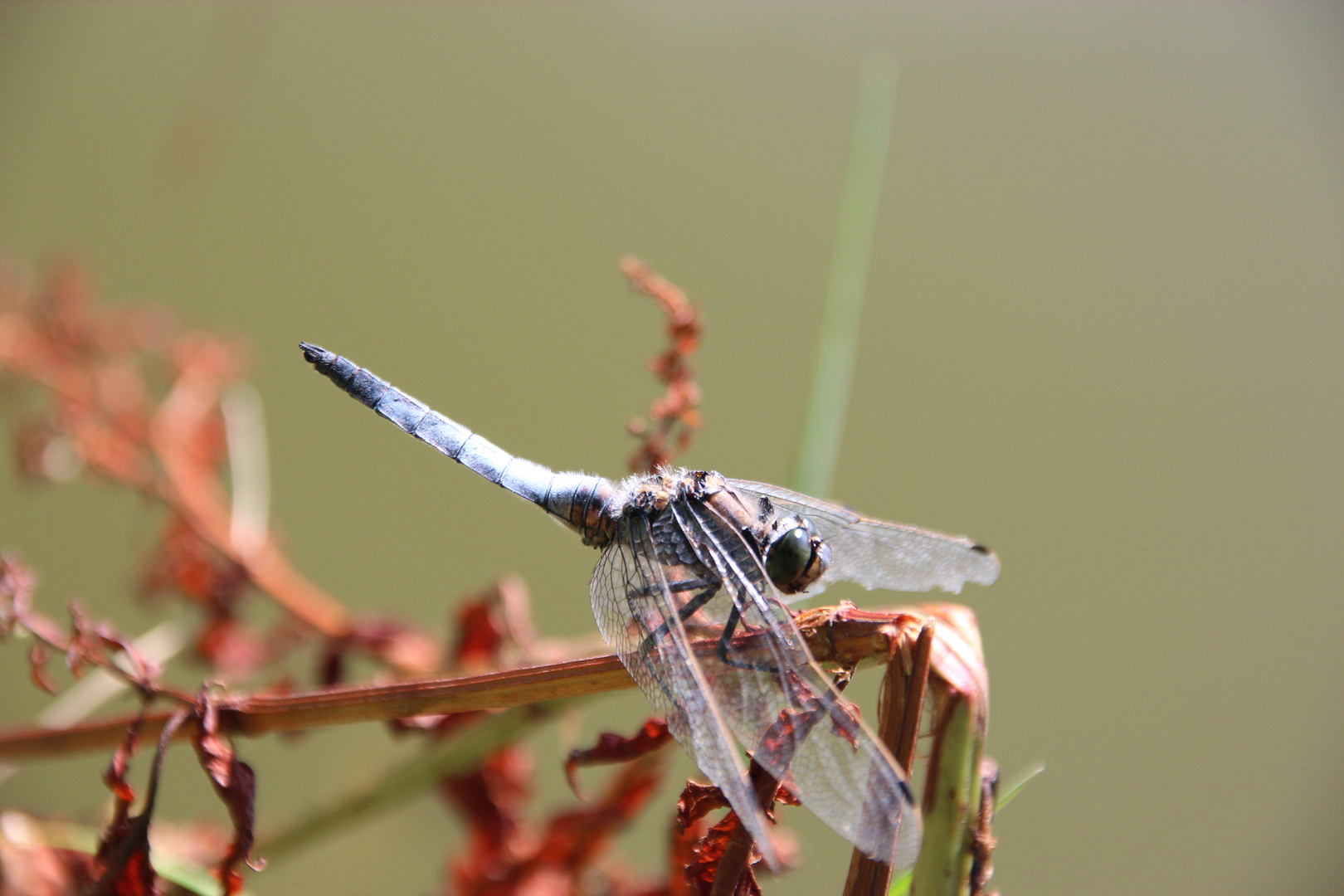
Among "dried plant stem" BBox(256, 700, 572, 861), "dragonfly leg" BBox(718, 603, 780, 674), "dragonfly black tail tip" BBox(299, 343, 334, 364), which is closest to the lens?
"dragonfly leg" BBox(718, 603, 780, 674)

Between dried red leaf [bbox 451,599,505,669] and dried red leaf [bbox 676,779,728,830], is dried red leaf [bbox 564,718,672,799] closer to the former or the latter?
dried red leaf [bbox 676,779,728,830]

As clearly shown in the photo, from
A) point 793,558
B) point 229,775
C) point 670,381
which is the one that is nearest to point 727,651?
point 793,558

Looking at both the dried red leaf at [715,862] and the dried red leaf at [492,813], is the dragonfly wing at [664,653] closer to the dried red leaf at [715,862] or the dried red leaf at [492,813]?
the dried red leaf at [715,862]

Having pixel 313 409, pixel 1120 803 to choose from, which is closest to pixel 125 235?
pixel 313 409

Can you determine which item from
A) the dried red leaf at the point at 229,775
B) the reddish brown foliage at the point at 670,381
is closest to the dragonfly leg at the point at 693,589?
the reddish brown foliage at the point at 670,381

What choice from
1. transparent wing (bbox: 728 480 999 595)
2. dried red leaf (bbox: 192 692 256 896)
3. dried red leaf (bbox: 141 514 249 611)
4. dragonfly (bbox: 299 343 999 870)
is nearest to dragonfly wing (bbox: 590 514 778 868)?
dragonfly (bbox: 299 343 999 870)
